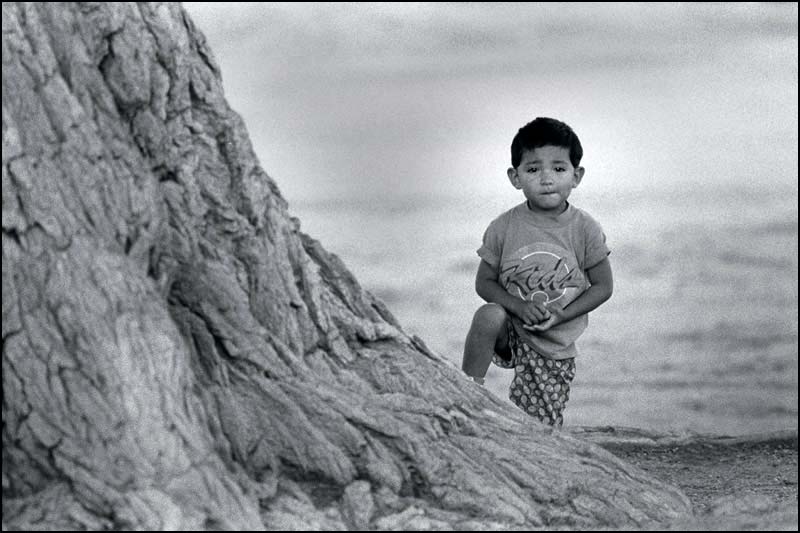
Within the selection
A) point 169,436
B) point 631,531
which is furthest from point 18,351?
point 631,531

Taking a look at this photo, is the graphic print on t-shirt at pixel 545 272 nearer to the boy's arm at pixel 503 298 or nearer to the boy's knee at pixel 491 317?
the boy's arm at pixel 503 298

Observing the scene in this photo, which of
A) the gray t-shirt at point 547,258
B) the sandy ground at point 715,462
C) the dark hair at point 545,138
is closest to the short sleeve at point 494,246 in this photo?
the gray t-shirt at point 547,258

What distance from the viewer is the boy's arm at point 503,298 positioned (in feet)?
21.8

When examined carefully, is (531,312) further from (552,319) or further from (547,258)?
(547,258)

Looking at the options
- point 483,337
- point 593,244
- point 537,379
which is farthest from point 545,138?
point 537,379

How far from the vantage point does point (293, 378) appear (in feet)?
16.4

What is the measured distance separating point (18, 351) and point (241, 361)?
90 centimetres

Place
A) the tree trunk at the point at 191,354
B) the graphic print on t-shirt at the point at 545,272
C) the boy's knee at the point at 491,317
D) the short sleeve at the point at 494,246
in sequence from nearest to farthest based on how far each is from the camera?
the tree trunk at the point at 191,354 < the boy's knee at the point at 491,317 < the graphic print on t-shirt at the point at 545,272 < the short sleeve at the point at 494,246

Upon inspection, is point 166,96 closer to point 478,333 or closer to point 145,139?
point 145,139

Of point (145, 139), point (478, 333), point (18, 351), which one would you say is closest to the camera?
point (18, 351)

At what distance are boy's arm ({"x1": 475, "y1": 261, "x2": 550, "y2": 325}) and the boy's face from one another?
45 cm

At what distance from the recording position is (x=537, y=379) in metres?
6.89

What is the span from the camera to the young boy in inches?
263

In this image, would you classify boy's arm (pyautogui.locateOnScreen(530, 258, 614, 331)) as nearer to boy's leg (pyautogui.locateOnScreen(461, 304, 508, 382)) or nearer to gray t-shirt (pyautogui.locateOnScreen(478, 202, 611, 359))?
gray t-shirt (pyautogui.locateOnScreen(478, 202, 611, 359))
